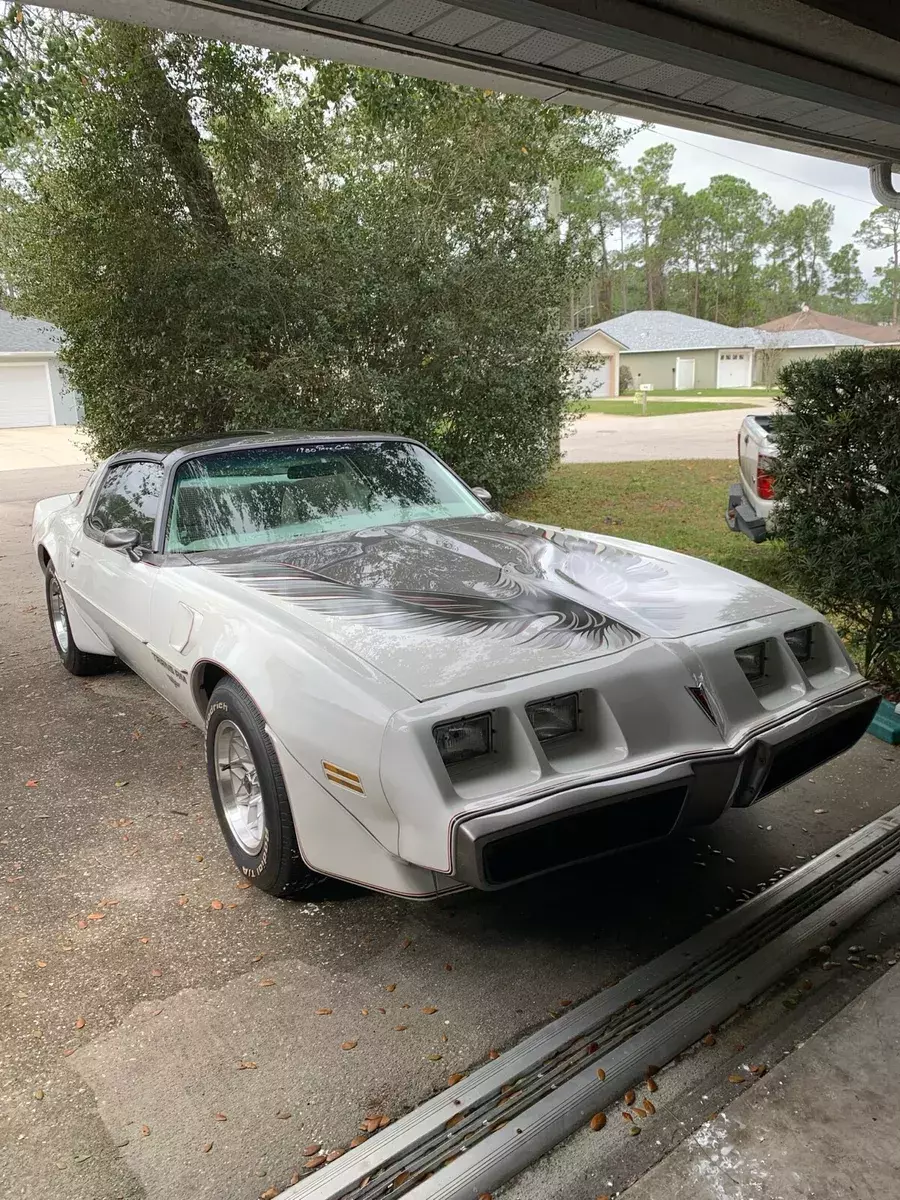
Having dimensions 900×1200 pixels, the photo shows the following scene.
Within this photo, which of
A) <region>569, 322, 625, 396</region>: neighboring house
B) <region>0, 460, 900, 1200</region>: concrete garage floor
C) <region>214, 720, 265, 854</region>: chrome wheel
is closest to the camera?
<region>0, 460, 900, 1200</region>: concrete garage floor

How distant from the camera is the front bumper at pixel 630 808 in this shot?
2.37 meters

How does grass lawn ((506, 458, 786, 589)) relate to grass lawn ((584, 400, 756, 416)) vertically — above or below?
below

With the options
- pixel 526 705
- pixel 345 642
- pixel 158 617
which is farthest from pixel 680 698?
pixel 158 617

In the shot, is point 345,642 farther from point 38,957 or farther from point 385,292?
point 385,292

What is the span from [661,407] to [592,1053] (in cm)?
3866

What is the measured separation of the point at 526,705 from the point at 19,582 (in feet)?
26.2

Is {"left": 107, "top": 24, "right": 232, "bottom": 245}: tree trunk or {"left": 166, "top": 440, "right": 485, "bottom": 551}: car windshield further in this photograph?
{"left": 107, "top": 24, "right": 232, "bottom": 245}: tree trunk

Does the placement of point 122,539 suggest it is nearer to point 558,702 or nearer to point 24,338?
point 558,702

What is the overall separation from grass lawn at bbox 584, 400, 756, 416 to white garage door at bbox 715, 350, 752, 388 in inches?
634

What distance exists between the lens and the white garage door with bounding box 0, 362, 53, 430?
34781 millimetres

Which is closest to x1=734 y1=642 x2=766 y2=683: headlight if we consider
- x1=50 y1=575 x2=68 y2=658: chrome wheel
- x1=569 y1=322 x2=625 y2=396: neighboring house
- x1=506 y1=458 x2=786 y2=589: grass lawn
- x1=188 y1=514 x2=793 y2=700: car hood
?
x1=188 y1=514 x2=793 y2=700: car hood

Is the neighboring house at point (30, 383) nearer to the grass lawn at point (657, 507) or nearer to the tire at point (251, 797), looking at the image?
the grass lawn at point (657, 507)

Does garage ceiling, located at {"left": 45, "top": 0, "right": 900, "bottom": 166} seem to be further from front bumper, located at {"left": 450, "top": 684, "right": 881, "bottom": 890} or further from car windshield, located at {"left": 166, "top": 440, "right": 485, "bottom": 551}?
front bumper, located at {"left": 450, "top": 684, "right": 881, "bottom": 890}

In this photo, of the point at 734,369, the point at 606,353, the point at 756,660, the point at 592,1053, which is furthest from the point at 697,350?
the point at 592,1053
